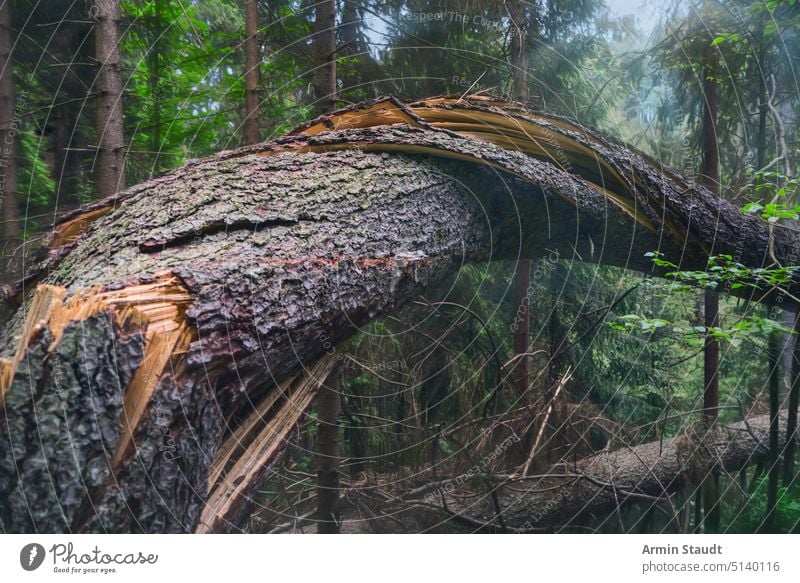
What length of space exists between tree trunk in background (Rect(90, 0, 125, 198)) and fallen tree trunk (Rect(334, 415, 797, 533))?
1.72m

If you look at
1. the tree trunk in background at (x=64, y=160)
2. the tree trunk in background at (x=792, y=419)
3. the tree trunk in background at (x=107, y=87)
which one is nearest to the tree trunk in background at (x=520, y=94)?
the tree trunk in background at (x=792, y=419)

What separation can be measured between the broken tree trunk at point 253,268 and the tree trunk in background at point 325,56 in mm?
313

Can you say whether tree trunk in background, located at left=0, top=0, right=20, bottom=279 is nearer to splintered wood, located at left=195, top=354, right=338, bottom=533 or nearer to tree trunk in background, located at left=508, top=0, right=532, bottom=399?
splintered wood, located at left=195, top=354, right=338, bottom=533

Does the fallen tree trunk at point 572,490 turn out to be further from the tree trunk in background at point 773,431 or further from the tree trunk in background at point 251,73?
the tree trunk in background at point 251,73

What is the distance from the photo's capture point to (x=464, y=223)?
2098 millimetres

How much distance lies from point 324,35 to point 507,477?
206cm

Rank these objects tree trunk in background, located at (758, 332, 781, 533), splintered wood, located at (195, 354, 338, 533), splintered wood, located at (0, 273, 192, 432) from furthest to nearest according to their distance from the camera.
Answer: tree trunk in background, located at (758, 332, 781, 533)
splintered wood, located at (195, 354, 338, 533)
splintered wood, located at (0, 273, 192, 432)

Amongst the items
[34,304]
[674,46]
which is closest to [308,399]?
[34,304]

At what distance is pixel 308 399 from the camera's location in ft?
6.04

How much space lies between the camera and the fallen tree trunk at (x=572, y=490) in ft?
6.65

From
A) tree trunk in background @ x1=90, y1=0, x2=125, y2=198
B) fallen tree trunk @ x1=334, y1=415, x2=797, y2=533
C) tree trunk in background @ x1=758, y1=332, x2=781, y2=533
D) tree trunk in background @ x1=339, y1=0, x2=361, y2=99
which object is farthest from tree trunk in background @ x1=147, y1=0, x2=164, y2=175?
tree trunk in background @ x1=758, y1=332, x2=781, y2=533

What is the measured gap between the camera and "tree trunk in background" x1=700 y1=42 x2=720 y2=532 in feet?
6.63

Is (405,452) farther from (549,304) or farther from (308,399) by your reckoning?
(549,304)

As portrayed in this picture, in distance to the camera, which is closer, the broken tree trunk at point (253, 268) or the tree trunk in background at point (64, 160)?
the broken tree trunk at point (253, 268)
